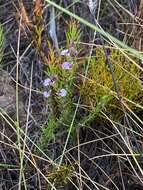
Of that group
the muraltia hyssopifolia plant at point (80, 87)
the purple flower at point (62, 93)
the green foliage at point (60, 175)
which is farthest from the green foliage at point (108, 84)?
the green foliage at point (60, 175)

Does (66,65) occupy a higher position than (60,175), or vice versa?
(66,65)

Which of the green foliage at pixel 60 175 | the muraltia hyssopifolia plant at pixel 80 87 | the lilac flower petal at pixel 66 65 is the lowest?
the green foliage at pixel 60 175

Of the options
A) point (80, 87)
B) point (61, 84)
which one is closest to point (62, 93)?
point (61, 84)

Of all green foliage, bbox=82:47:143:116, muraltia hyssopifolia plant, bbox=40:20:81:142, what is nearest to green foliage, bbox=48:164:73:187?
muraltia hyssopifolia plant, bbox=40:20:81:142

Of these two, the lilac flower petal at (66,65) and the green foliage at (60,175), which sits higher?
the lilac flower petal at (66,65)

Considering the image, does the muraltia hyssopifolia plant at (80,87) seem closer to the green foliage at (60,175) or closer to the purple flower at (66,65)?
the purple flower at (66,65)

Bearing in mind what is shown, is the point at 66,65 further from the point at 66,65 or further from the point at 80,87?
the point at 80,87

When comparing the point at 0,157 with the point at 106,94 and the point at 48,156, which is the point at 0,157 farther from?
the point at 106,94

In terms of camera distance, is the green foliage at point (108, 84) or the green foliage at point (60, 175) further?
the green foliage at point (108, 84)

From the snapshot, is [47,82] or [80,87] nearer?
[47,82]

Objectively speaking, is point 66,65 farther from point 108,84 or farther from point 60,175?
point 60,175

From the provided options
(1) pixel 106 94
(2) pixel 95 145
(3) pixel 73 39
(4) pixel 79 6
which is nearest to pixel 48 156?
(2) pixel 95 145
